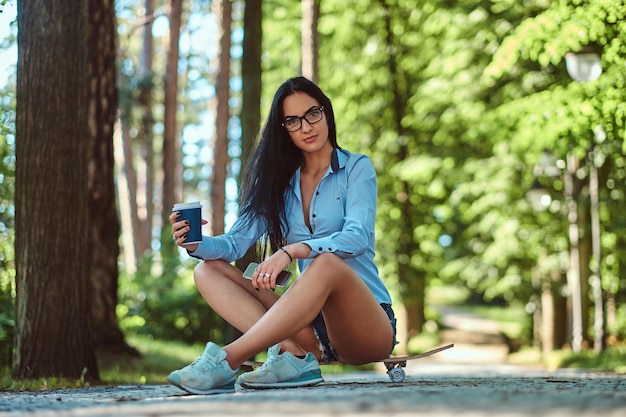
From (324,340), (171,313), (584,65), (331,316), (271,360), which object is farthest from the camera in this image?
(171,313)

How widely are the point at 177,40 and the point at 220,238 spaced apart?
18.3 metres

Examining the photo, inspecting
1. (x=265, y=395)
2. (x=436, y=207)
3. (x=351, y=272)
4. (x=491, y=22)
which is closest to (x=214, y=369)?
(x=265, y=395)

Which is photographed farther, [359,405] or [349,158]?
[349,158]

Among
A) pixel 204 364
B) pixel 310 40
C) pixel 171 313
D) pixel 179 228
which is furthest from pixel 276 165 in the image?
pixel 310 40

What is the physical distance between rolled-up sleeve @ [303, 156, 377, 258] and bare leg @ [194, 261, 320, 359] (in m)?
0.46

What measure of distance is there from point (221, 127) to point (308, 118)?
1513 centimetres

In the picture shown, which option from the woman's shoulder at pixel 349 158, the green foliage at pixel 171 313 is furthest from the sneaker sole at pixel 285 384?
the green foliage at pixel 171 313

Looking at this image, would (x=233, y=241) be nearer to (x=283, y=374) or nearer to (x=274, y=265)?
(x=274, y=265)

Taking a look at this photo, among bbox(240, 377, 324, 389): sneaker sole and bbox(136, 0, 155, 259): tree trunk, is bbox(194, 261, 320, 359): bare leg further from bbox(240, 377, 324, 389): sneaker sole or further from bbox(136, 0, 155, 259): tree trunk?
bbox(136, 0, 155, 259): tree trunk

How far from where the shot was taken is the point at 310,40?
17.0 meters

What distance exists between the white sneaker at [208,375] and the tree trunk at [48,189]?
3.09 meters

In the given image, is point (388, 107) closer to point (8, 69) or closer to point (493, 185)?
point (493, 185)

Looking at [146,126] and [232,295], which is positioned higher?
[146,126]

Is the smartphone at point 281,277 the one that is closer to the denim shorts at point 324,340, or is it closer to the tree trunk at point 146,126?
the denim shorts at point 324,340
